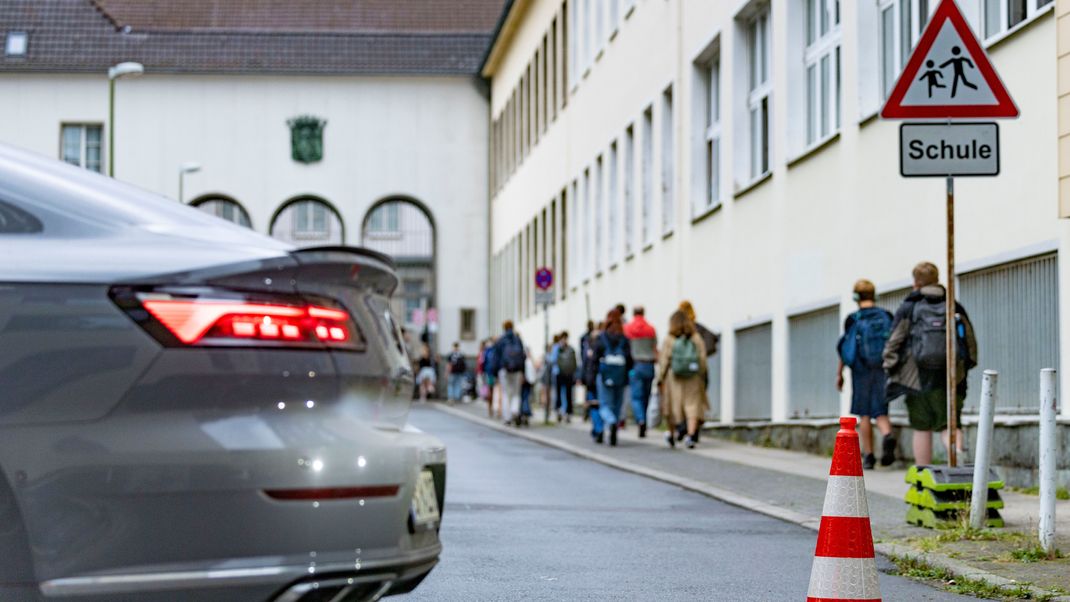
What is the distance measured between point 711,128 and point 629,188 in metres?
6.59

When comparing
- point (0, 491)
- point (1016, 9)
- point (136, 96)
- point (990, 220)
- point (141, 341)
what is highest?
point (136, 96)

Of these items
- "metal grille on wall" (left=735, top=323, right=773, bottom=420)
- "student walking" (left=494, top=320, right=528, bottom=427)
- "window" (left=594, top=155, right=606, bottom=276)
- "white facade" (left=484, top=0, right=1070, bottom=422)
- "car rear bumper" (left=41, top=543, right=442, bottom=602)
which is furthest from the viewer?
"window" (left=594, top=155, right=606, bottom=276)

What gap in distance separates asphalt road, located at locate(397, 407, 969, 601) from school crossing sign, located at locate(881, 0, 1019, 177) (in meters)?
2.25

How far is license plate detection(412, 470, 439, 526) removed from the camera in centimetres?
492

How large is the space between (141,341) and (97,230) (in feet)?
1.36

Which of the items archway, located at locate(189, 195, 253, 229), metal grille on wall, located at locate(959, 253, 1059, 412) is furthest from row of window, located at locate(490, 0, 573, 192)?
metal grille on wall, located at locate(959, 253, 1059, 412)

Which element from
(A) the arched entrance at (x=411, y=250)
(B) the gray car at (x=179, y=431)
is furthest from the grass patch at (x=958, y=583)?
(A) the arched entrance at (x=411, y=250)

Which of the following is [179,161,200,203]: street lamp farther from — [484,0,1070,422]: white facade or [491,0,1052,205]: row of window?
[491,0,1052,205]: row of window

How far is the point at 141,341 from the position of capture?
4.57 meters

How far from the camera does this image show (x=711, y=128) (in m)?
27.9

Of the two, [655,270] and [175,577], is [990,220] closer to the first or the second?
[175,577]

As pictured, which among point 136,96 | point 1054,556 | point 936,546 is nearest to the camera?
point 1054,556

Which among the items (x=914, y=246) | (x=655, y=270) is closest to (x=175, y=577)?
(x=914, y=246)

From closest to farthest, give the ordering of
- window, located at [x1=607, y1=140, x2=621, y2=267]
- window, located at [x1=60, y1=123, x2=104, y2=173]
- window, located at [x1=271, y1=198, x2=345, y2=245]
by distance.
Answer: window, located at [x1=607, y1=140, x2=621, y2=267], window, located at [x1=60, y1=123, x2=104, y2=173], window, located at [x1=271, y1=198, x2=345, y2=245]
